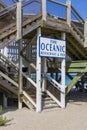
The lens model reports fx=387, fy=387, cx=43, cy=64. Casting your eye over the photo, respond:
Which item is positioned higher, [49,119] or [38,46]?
[38,46]

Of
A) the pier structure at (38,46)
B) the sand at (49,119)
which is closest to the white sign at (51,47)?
the pier structure at (38,46)

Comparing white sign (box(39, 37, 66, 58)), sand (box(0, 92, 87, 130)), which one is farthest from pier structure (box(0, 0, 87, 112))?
sand (box(0, 92, 87, 130))

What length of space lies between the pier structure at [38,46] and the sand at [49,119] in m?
0.72

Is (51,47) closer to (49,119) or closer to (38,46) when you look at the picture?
(38,46)

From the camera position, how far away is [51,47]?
59.7 ft

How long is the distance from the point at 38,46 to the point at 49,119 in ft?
11.9

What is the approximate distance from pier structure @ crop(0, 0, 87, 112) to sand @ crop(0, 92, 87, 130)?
72 centimetres

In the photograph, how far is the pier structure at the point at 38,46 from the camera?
55.8ft

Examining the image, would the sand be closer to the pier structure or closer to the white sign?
the pier structure

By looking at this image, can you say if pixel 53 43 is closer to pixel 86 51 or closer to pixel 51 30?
pixel 51 30

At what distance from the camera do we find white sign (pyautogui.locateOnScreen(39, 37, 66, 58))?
17622 mm

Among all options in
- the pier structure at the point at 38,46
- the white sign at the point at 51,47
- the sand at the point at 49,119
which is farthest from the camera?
the white sign at the point at 51,47

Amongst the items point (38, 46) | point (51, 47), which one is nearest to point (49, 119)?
point (38, 46)

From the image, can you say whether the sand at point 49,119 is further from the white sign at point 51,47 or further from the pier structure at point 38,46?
the white sign at point 51,47
